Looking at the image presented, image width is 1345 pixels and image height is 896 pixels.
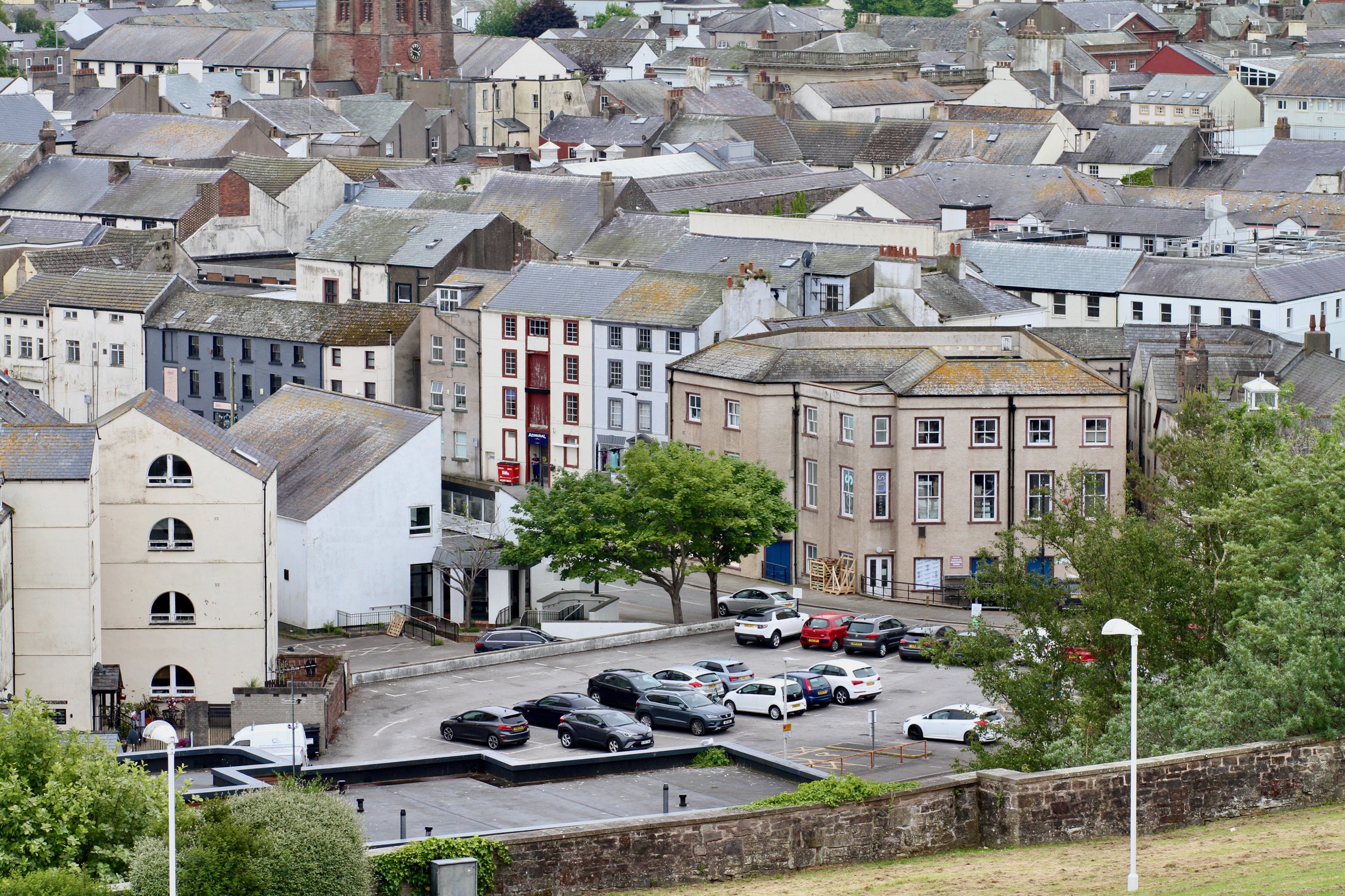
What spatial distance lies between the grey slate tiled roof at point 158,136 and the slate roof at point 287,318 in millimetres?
44239

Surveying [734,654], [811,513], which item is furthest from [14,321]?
[734,654]

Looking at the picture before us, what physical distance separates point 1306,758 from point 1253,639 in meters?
3.48

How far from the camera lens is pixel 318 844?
3169 cm

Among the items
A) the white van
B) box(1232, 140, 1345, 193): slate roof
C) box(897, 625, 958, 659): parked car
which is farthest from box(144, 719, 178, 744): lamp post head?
box(1232, 140, 1345, 193): slate roof

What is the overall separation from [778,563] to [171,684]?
24.1m

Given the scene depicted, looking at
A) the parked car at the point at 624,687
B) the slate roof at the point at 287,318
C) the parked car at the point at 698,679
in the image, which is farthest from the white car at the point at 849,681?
the slate roof at the point at 287,318

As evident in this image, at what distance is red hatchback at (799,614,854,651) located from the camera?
66.9 meters

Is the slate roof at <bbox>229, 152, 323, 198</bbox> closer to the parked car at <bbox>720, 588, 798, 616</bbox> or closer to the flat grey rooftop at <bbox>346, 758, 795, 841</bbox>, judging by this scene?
the parked car at <bbox>720, 588, 798, 616</bbox>

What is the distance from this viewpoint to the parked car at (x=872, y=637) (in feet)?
217

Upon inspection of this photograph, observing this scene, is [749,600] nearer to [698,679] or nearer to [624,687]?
[698,679]

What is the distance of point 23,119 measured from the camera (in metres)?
157

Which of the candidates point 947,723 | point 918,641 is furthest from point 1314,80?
point 947,723

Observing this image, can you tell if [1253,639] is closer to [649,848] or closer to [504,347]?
[649,848]

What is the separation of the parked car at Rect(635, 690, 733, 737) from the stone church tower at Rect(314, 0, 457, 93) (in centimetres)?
13604
